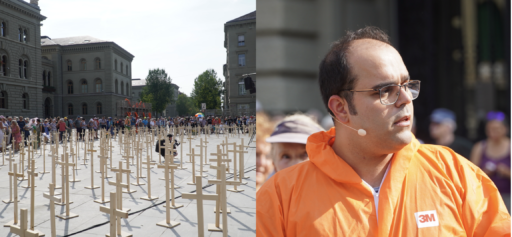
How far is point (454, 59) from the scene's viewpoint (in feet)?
8.23

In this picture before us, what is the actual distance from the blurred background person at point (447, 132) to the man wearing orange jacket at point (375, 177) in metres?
0.84

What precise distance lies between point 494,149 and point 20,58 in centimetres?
3500

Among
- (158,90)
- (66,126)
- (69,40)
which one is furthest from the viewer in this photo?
(158,90)

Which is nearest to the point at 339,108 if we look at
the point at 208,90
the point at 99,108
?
the point at 208,90

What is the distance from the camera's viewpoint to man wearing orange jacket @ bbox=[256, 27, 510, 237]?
116 cm

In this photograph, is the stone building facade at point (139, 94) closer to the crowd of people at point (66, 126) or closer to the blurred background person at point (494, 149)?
the crowd of people at point (66, 126)

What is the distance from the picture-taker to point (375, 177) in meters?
1.27

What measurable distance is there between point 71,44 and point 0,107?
16272 millimetres

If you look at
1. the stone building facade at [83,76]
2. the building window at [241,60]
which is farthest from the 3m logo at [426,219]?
the stone building facade at [83,76]

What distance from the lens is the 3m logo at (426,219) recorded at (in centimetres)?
118

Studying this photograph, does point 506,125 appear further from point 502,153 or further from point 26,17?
point 26,17

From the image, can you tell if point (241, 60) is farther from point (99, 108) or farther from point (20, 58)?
point (99, 108)

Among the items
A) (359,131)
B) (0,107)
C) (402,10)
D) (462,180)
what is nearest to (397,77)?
(359,131)

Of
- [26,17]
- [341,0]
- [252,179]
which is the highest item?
[26,17]
